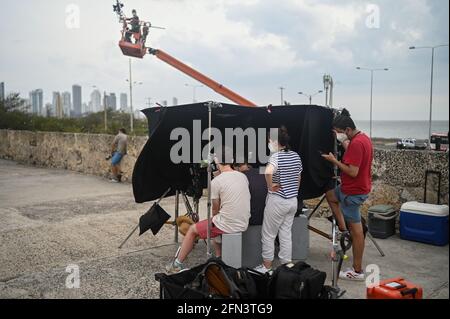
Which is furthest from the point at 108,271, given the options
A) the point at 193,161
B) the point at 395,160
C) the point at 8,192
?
the point at 8,192

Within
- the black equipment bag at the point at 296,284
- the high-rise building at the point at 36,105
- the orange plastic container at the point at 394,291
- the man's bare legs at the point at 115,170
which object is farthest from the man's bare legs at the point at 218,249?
the high-rise building at the point at 36,105

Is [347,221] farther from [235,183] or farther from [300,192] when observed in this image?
[235,183]

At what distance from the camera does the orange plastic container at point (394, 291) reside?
3.43 m

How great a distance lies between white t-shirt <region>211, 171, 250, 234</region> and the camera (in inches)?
172

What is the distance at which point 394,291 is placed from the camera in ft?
11.3

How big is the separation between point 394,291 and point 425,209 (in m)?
2.52

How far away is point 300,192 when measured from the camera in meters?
5.38

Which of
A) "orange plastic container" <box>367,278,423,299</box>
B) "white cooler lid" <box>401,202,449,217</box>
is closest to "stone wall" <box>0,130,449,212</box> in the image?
"white cooler lid" <box>401,202,449,217</box>

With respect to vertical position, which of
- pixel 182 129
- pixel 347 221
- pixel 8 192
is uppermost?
pixel 182 129

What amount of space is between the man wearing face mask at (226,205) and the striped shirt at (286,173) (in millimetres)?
352

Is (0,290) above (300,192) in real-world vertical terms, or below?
below

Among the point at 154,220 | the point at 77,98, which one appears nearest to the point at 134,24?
the point at 154,220
